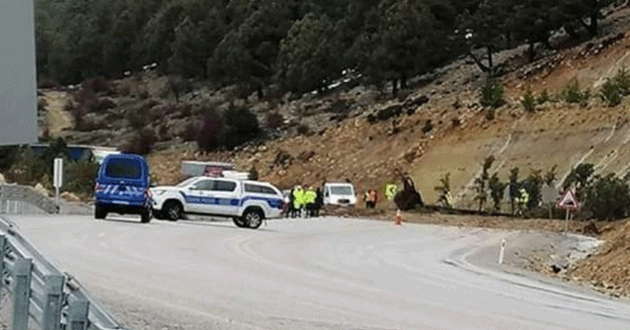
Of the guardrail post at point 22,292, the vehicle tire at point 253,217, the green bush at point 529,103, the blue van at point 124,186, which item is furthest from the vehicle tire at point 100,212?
the green bush at point 529,103

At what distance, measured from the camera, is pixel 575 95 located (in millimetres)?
79438

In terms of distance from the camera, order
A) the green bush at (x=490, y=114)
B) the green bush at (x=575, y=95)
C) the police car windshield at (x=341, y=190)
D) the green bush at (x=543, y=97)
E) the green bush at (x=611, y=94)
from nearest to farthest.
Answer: the green bush at (x=611, y=94) < the police car windshield at (x=341, y=190) < the green bush at (x=575, y=95) < the green bush at (x=543, y=97) < the green bush at (x=490, y=114)

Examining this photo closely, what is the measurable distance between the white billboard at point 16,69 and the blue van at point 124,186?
32779mm

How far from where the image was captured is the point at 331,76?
126438 millimetres

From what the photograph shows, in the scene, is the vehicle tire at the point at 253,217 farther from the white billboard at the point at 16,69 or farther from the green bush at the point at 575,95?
the green bush at the point at 575,95

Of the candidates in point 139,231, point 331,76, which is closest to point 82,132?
point 331,76

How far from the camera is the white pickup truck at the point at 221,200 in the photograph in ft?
149

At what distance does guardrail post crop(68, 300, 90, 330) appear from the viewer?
7.96m

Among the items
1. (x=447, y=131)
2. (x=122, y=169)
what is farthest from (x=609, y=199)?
(x=447, y=131)

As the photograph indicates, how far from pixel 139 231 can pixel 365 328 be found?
66.4 feet

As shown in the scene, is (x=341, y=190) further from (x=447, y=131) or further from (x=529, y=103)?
(x=529, y=103)

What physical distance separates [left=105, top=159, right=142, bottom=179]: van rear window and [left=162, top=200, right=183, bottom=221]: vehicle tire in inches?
155

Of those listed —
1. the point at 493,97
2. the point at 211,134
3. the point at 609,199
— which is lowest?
the point at 609,199

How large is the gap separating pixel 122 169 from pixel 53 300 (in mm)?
34083
